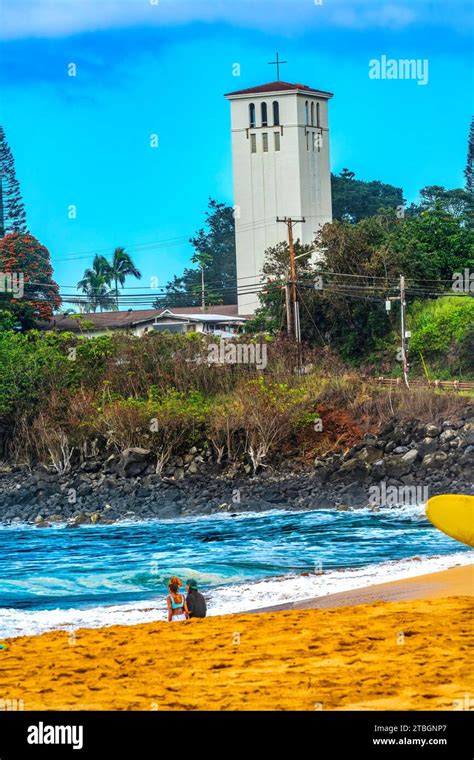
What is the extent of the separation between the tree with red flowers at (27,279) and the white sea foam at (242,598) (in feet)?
101

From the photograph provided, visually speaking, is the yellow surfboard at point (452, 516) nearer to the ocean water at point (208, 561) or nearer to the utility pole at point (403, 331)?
the ocean water at point (208, 561)

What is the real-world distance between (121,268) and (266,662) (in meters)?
68.3

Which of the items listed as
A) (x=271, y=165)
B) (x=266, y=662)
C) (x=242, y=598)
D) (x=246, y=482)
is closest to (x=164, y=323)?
(x=271, y=165)

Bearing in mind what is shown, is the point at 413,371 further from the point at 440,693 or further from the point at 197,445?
the point at 440,693

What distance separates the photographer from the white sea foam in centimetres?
1755

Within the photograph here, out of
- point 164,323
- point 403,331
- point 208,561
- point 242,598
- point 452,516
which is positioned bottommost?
point 208,561

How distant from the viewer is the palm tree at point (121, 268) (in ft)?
257

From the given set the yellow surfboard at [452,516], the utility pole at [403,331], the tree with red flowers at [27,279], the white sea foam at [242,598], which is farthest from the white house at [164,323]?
the yellow surfboard at [452,516]

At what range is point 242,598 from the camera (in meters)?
19.1

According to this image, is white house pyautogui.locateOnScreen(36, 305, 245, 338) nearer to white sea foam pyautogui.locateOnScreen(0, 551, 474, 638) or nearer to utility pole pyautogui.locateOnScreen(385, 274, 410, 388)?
utility pole pyautogui.locateOnScreen(385, 274, 410, 388)

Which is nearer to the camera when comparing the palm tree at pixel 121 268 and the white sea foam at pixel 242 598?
the white sea foam at pixel 242 598

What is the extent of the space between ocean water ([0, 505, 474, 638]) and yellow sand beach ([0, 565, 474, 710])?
10.8 ft

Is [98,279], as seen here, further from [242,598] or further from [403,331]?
[242,598]

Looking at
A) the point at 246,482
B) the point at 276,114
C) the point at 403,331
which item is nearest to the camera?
the point at 246,482
